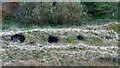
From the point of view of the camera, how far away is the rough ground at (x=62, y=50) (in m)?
7.68

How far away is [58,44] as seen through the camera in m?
9.11

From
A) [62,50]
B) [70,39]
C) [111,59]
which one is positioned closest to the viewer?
[111,59]

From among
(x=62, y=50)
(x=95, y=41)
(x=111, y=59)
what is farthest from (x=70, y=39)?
(x=111, y=59)

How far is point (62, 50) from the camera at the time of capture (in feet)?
27.7

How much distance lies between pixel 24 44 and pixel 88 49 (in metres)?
1.63

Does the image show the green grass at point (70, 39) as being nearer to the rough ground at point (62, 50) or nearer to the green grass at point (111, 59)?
the rough ground at point (62, 50)

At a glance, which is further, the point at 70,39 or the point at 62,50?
the point at 70,39

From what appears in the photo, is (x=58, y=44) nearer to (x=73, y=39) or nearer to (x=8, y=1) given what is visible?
(x=73, y=39)

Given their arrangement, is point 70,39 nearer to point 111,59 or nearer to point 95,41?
point 95,41

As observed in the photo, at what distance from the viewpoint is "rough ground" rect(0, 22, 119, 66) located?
25.2ft

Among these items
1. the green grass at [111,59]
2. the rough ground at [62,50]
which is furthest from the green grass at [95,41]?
the green grass at [111,59]

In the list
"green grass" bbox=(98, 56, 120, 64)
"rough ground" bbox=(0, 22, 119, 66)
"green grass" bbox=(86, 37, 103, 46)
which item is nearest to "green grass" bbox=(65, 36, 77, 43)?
"rough ground" bbox=(0, 22, 119, 66)

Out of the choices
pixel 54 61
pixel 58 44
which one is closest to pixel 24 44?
pixel 58 44

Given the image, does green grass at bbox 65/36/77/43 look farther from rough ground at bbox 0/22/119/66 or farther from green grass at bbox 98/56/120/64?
green grass at bbox 98/56/120/64
